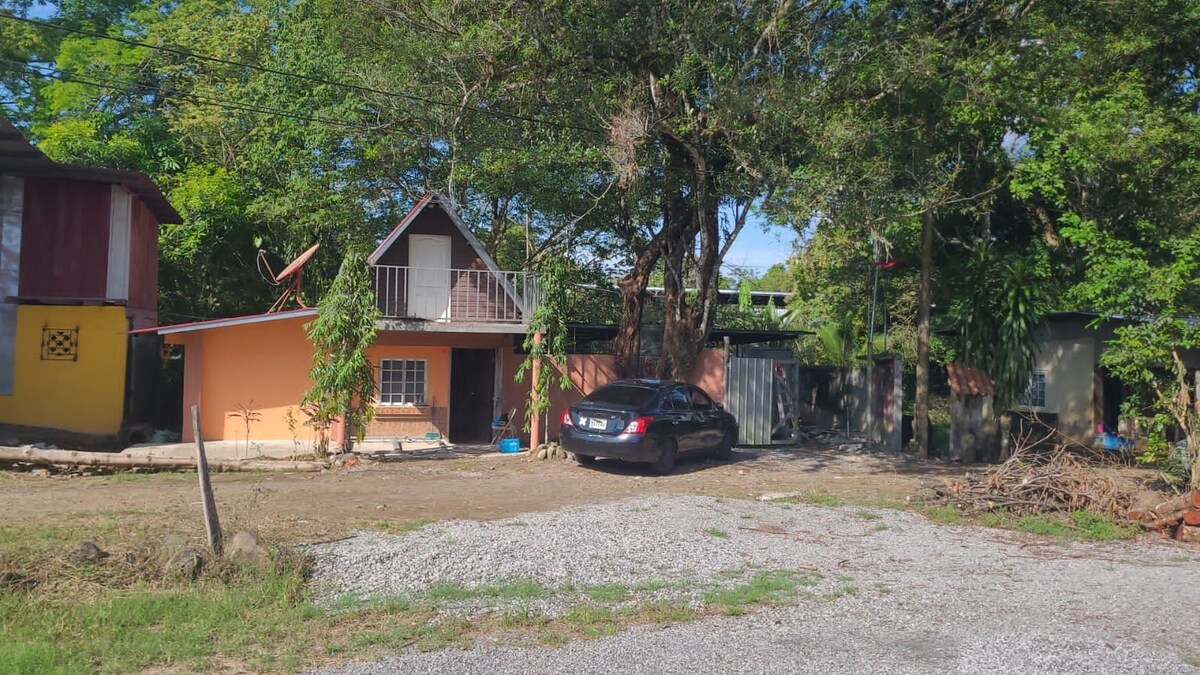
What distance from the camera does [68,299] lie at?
18.4 m

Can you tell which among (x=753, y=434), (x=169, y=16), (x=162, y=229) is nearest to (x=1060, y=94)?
(x=753, y=434)

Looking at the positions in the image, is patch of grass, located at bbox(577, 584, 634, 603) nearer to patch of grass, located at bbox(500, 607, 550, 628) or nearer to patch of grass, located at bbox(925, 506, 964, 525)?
patch of grass, located at bbox(500, 607, 550, 628)

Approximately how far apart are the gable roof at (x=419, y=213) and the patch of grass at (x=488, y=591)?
10.8 meters

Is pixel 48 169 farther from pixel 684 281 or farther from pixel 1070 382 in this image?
pixel 1070 382

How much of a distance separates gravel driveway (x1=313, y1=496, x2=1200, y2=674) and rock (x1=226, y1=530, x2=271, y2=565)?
55cm

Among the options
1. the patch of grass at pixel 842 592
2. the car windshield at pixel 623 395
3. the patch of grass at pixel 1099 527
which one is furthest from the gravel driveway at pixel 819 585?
the car windshield at pixel 623 395

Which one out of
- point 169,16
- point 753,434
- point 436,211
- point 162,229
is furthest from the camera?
point 169,16

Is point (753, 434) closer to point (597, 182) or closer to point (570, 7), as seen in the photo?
point (597, 182)

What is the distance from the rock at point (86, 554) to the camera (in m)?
7.88

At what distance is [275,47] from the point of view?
23.9 m

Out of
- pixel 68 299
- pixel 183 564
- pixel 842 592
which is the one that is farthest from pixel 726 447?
pixel 68 299

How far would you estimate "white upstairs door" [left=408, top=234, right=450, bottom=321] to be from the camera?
1856 cm

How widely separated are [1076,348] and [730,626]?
56.7 feet

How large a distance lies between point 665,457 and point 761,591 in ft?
24.6
